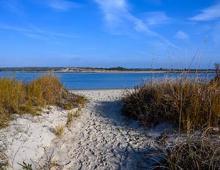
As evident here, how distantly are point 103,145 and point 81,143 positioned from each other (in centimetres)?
51

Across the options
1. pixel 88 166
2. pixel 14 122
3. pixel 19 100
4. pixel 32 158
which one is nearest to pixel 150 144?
pixel 88 166

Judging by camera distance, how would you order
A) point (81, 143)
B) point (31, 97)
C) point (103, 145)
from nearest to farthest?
point (103, 145), point (81, 143), point (31, 97)

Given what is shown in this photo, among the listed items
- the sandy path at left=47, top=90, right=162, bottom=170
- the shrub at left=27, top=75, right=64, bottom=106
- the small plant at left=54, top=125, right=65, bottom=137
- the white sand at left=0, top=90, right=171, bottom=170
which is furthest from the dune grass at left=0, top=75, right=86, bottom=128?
the sandy path at left=47, top=90, right=162, bottom=170

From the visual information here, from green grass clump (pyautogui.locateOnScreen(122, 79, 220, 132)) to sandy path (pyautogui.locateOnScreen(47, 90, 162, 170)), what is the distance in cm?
42

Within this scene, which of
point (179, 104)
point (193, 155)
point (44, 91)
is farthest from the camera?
point (44, 91)

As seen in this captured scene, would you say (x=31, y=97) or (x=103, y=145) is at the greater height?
(x=31, y=97)

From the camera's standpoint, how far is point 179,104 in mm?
8086

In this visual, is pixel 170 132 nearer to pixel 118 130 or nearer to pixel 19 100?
pixel 118 130

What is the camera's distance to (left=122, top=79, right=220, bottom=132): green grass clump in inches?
293

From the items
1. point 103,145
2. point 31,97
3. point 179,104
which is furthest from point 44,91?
point 179,104

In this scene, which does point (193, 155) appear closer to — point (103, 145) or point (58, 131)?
point (103, 145)

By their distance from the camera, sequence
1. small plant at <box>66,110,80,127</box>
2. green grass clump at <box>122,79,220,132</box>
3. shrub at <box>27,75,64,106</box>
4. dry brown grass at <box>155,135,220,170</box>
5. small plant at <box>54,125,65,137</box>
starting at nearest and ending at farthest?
dry brown grass at <box>155,135,220,170</box>
green grass clump at <box>122,79,220,132</box>
small plant at <box>54,125,65,137</box>
small plant at <box>66,110,80,127</box>
shrub at <box>27,75,64,106</box>

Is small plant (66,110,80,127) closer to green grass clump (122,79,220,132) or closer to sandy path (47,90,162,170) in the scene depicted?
sandy path (47,90,162,170)

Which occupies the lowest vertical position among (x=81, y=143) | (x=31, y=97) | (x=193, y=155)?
(x=81, y=143)
